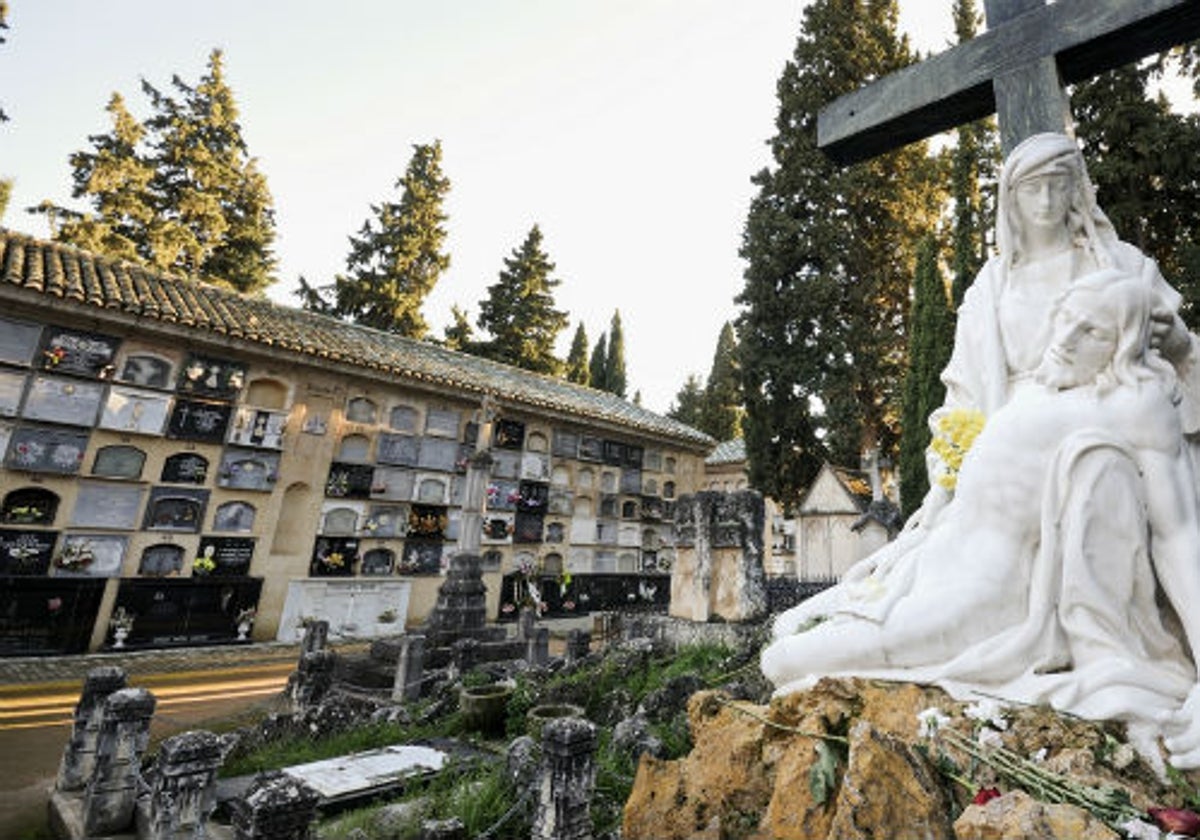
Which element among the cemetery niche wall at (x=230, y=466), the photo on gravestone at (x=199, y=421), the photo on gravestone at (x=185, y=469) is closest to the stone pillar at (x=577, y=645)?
the cemetery niche wall at (x=230, y=466)

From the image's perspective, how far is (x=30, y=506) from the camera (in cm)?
1202

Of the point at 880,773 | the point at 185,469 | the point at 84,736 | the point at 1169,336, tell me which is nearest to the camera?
the point at 880,773

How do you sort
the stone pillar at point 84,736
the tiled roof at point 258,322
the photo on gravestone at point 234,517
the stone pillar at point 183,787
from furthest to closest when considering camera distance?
the photo on gravestone at point 234,517, the tiled roof at point 258,322, the stone pillar at point 84,736, the stone pillar at point 183,787

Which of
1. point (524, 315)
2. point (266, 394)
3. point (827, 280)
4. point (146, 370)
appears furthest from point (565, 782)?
point (524, 315)

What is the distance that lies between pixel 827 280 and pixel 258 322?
55.7 feet

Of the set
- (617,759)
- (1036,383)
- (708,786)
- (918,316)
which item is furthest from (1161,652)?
(918,316)

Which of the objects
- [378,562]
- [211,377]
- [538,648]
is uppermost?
[211,377]

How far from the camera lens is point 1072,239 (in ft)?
9.18

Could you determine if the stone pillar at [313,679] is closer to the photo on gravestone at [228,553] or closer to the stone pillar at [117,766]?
the stone pillar at [117,766]

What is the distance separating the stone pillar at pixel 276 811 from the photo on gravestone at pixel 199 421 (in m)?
14.1

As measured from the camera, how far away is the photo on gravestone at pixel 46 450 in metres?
12.0

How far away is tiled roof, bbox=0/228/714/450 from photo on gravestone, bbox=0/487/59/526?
13.7 ft

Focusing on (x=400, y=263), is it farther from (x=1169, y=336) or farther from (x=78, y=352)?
(x=1169, y=336)

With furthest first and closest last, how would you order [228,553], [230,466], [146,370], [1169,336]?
[230,466] < [228,553] < [146,370] < [1169,336]
